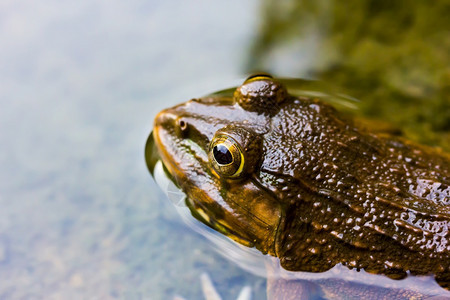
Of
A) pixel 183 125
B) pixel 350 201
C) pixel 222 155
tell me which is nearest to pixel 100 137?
pixel 183 125

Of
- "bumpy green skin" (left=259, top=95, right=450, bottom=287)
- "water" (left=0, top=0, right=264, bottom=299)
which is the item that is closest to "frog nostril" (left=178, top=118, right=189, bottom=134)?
"bumpy green skin" (left=259, top=95, right=450, bottom=287)

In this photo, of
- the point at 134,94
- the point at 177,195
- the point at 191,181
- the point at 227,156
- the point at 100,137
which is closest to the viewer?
the point at 227,156

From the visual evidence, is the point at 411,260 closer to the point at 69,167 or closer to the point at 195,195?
the point at 195,195

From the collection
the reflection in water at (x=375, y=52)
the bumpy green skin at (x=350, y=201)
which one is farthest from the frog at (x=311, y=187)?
the reflection in water at (x=375, y=52)

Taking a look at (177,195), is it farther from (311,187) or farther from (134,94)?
(134,94)

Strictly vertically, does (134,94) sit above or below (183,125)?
below

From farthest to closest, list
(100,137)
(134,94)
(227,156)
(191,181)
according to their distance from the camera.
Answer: (134,94)
(100,137)
(191,181)
(227,156)
